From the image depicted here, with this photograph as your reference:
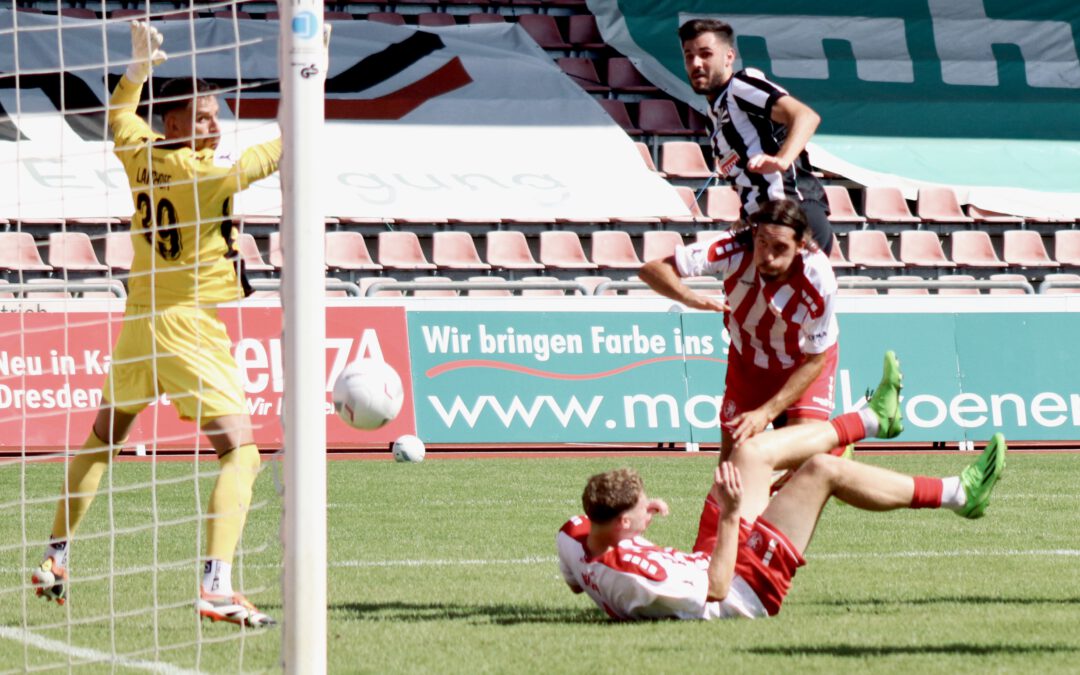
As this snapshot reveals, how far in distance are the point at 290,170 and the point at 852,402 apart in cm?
1085

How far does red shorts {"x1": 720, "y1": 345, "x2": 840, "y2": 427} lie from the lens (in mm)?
6770

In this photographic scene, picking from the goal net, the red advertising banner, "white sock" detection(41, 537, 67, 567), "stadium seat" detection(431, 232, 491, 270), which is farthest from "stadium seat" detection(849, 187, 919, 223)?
"white sock" detection(41, 537, 67, 567)

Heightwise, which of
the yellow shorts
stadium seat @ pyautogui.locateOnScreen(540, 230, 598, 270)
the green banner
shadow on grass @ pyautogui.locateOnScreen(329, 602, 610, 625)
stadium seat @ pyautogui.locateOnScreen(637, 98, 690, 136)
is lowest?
the green banner

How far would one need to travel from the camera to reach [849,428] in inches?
257

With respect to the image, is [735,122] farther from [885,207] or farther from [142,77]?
[885,207]

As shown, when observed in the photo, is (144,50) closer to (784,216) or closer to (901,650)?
(784,216)

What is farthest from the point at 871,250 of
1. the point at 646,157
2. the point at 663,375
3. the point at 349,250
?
the point at 663,375

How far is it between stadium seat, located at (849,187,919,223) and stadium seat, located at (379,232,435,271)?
6057mm

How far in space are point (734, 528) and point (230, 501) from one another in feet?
6.37

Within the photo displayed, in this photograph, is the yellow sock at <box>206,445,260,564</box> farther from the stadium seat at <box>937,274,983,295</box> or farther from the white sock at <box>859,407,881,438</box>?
the stadium seat at <box>937,274,983,295</box>

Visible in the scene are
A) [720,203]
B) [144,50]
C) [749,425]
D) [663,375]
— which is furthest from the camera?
[720,203]

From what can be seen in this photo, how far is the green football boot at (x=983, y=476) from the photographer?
6.15 metres

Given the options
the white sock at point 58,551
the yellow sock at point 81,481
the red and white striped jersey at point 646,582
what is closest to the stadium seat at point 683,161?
the yellow sock at point 81,481

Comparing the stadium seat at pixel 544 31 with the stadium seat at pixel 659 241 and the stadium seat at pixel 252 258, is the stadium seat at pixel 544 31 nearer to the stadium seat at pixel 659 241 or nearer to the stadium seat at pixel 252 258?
the stadium seat at pixel 659 241
